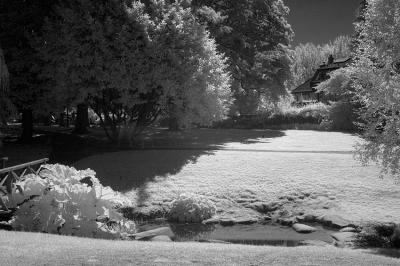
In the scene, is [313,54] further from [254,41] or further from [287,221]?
[287,221]

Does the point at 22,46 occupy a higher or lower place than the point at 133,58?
higher

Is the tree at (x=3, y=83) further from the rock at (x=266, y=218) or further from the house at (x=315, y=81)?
the house at (x=315, y=81)

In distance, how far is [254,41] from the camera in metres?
46.1

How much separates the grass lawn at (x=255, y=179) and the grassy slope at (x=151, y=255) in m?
6.74

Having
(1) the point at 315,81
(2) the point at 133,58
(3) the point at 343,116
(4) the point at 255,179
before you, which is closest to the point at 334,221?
(4) the point at 255,179

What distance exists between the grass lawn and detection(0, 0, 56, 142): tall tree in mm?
7741

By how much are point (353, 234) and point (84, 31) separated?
17149 mm

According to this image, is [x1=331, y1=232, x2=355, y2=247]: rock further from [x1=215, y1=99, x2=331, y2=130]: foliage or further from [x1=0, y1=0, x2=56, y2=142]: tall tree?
[x1=215, y1=99, x2=331, y2=130]: foliage

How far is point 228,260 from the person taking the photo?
28.1 feet

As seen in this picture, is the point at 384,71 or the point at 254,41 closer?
the point at 384,71

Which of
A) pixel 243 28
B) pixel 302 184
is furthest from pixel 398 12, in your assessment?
pixel 243 28

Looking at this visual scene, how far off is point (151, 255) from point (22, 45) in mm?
24316

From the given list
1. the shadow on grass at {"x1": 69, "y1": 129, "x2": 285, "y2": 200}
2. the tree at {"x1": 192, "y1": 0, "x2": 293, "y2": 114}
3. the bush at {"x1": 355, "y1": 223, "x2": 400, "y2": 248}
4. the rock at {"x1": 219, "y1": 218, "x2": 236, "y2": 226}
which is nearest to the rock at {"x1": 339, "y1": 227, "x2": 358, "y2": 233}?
the bush at {"x1": 355, "y1": 223, "x2": 400, "y2": 248}

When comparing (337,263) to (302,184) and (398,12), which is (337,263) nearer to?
(398,12)
